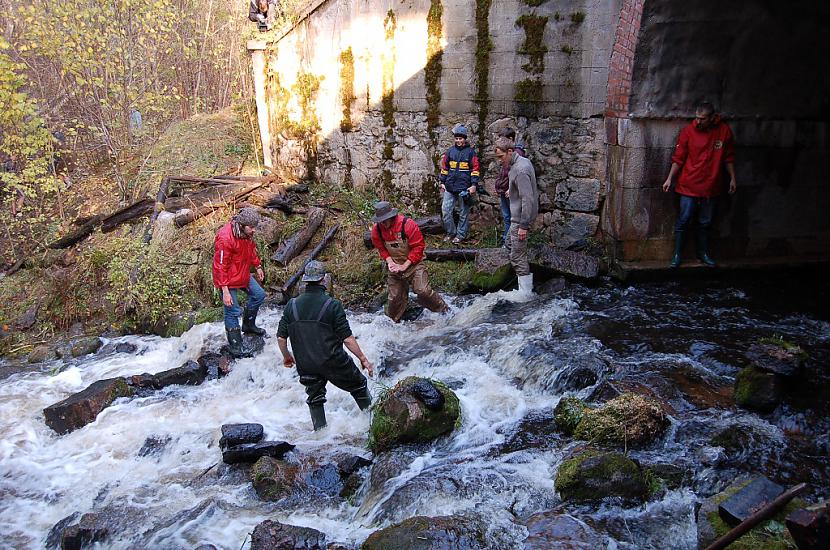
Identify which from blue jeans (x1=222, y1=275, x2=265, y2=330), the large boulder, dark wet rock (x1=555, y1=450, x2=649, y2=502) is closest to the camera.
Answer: dark wet rock (x1=555, y1=450, x2=649, y2=502)

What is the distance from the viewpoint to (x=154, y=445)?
6574 mm

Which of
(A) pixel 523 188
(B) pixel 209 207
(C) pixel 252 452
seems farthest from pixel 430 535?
(B) pixel 209 207

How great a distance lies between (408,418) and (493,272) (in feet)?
12.8

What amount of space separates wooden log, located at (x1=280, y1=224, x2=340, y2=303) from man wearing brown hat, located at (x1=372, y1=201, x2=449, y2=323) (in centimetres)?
213

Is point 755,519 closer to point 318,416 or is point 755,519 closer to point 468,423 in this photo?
point 468,423

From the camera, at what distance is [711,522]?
3.97 metres

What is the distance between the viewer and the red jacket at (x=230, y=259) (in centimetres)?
770

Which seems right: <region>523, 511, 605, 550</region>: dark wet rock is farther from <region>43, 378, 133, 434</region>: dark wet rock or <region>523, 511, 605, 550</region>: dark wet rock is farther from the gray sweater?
<region>43, 378, 133, 434</region>: dark wet rock

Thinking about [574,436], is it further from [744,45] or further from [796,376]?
[744,45]

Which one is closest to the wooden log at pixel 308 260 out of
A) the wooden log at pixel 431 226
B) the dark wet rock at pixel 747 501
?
the wooden log at pixel 431 226

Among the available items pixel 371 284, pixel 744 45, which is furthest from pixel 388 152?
pixel 744 45

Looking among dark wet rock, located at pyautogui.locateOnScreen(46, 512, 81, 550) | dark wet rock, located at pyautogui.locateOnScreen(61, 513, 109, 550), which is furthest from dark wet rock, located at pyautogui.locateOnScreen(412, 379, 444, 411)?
dark wet rock, located at pyautogui.locateOnScreen(46, 512, 81, 550)

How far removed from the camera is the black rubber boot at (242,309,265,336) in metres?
8.49

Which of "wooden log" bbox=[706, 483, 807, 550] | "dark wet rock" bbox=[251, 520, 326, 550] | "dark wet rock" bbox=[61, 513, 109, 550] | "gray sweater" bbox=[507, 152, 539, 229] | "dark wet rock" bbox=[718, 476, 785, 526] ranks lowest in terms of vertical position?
"dark wet rock" bbox=[61, 513, 109, 550]
